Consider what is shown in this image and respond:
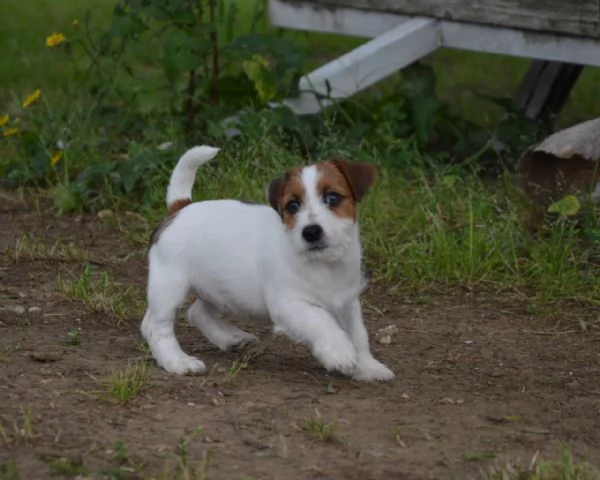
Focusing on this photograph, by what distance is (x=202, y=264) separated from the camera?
565cm

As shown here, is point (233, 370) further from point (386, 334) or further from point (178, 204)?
point (386, 334)

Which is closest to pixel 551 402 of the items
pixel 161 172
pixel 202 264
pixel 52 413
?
pixel 202 264

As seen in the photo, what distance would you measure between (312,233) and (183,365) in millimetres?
737

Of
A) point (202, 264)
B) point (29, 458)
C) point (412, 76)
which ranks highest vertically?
point (412, 76)

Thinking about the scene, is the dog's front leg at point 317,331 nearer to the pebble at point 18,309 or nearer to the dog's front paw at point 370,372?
the dog's front paw at point 370,372

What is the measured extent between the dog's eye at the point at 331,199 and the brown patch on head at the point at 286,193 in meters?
0.08

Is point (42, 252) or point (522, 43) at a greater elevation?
point (522, 43)

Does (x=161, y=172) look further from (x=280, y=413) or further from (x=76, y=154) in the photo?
(x=280, y=413)

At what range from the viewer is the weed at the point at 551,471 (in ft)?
14.1

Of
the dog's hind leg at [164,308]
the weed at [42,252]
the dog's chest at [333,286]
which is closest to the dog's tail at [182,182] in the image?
the dog's hind leg at [164,308]

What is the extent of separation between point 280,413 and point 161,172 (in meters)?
3.37

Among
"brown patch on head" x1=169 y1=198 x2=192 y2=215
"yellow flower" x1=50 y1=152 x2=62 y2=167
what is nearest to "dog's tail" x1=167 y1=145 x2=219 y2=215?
"brown patch on head" x1=169 y1=198 x2=192 y2=215

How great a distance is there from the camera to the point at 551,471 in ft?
14.2

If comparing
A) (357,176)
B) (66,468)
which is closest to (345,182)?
(357,176)
